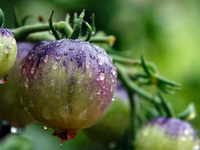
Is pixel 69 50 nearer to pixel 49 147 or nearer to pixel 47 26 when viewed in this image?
pixel 47 26

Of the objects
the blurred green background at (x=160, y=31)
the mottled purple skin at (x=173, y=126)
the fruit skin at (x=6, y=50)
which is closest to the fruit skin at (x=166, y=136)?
the mottled purple skin at (x=173, y=126)

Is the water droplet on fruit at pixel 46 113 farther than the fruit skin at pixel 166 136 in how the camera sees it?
No

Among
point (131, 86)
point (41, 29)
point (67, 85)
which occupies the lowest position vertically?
point (131, 86)

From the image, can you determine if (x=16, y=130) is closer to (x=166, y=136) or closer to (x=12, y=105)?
(x=12, y=105)

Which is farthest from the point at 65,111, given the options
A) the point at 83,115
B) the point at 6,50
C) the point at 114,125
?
the point at 114,125

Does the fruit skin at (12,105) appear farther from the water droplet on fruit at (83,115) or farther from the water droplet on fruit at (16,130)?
the water droplet on fruit at (83,115)

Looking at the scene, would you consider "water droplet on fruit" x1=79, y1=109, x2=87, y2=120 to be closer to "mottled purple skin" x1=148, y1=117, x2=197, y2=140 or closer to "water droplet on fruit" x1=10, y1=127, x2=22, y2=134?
"water droplet on fruit" x1=10, y1=127, x2=22, y2=134

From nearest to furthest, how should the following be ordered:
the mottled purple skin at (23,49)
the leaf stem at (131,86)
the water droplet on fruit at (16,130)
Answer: the mottled purple skin at (23,49), the water droplet on fruit at (16,130), the leaf stem at (131,86)
